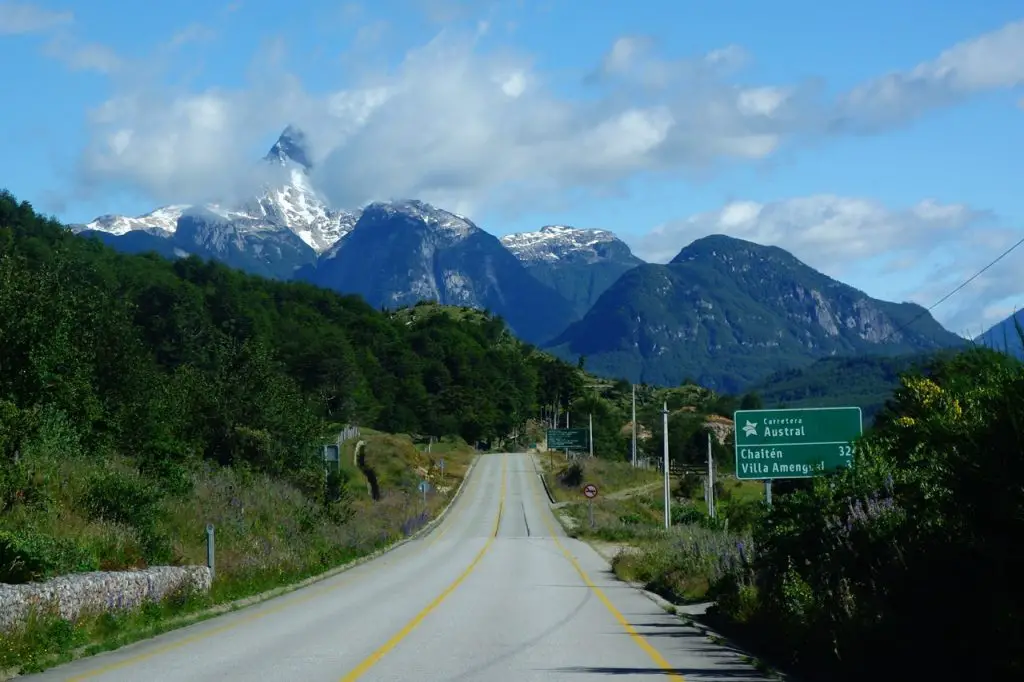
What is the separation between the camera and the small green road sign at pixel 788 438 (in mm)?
31844

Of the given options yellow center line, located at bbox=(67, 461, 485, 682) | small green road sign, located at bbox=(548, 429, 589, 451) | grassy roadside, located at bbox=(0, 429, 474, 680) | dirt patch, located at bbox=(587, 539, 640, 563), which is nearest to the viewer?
yellow center line, located at bbox=(67, 461, 485, 682)

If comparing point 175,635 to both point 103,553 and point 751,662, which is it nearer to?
point 103,553

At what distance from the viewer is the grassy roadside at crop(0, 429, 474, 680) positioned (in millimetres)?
15516

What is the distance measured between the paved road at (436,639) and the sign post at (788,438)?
16.5 ft

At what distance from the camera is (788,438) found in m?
32.1

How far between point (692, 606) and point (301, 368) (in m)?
131

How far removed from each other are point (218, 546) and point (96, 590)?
32.3 feet

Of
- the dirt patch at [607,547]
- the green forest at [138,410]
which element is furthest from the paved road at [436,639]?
the dirt patch at [607,547]

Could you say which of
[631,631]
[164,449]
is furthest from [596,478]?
[631,631]

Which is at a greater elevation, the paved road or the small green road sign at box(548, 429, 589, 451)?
→ the small green road sign at box(548, 429, 589, 451)

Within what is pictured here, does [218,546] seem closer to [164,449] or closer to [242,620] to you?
[242,620]

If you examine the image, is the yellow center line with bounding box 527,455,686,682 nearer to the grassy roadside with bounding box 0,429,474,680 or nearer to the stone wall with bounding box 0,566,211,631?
the grassy roadside with bounding box 0,429,474,680

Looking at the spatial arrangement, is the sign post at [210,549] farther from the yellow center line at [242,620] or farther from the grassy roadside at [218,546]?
the yellow center line at [242,620]

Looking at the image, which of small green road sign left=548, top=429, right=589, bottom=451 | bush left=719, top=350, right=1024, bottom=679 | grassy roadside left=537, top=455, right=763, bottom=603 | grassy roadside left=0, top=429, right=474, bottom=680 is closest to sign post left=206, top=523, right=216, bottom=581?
grassy roadside left=0, top=429, right=474, bottom=680
